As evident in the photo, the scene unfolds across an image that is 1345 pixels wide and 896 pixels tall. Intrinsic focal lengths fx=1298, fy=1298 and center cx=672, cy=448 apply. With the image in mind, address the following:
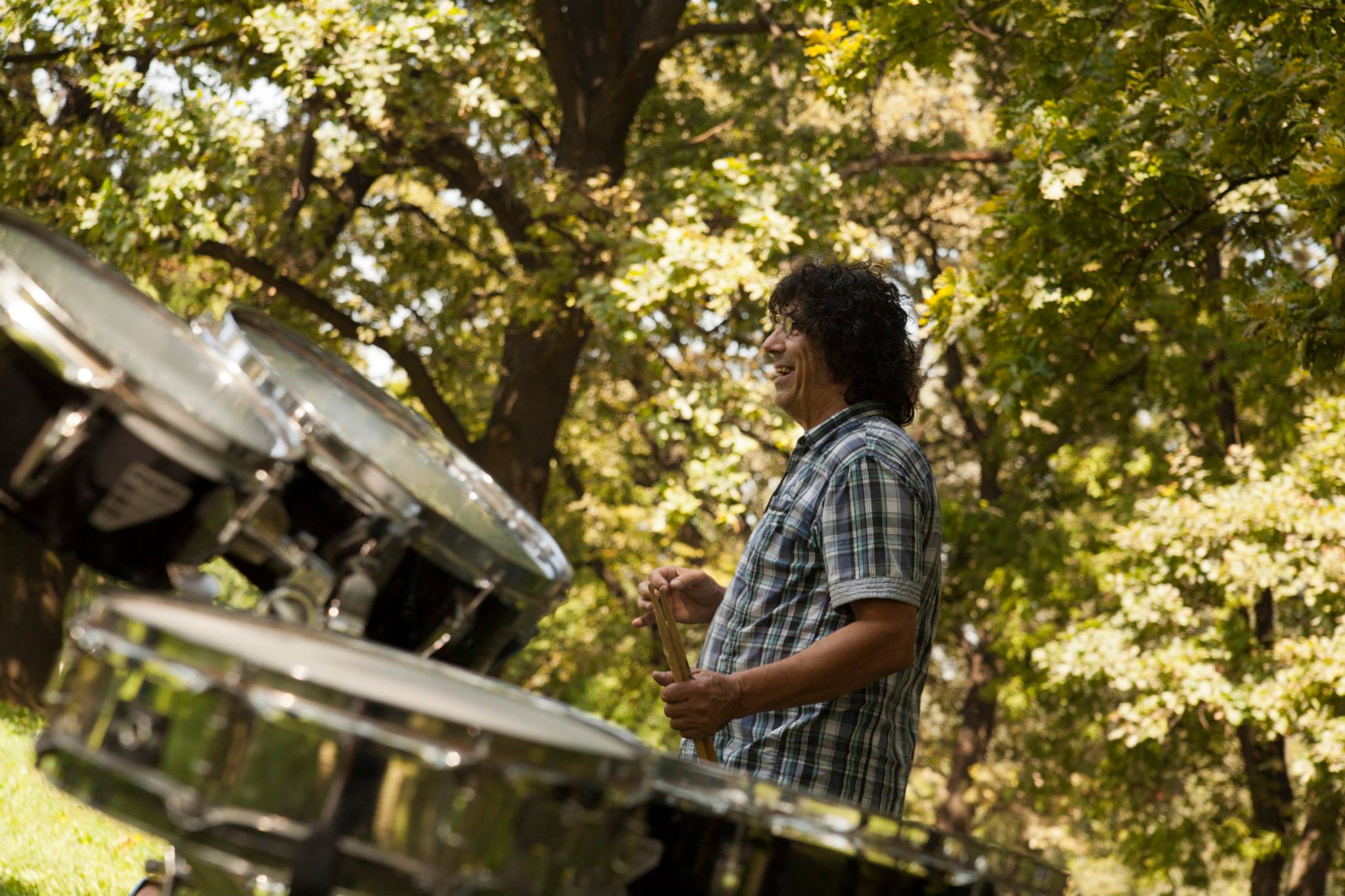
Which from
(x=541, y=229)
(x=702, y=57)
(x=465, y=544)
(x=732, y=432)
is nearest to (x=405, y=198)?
(x=702, y=57)

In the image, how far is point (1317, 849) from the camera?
1134 centimetres

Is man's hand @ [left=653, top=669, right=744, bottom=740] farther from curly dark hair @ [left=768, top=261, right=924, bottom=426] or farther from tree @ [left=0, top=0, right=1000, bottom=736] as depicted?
tree @ [left=0, top=0, right=1000, bottom=736]

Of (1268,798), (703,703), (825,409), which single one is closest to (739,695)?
(703,703)

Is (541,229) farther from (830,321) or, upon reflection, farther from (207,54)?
(830,321)

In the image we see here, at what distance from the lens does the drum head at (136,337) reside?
1.53 metres

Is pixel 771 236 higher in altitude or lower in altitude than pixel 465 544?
higher

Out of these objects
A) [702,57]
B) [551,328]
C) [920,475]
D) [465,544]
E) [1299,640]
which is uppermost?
[702,57]

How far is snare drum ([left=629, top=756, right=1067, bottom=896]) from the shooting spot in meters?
1.59

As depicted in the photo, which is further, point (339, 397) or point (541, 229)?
point (541, 229)

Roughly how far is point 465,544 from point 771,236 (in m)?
6.64

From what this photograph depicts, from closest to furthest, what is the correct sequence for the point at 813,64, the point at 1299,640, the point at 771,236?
the point at 813,64 < the point at 771,236 < the point at 1299,640

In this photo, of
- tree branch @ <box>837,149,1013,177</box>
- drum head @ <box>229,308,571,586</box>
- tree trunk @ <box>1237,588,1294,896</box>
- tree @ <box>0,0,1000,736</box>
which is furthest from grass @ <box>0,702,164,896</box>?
tree trunk @ <box>1237,588,1294,896</box>

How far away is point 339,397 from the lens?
2.40m

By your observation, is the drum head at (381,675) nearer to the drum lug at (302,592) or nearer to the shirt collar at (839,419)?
the drum lug at (302,592)
